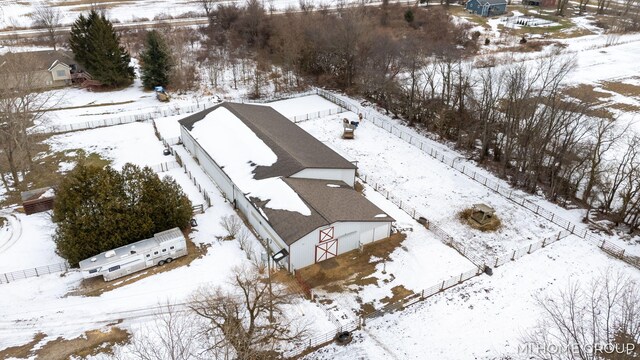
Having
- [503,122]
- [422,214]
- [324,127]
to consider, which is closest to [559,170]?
[503,122]

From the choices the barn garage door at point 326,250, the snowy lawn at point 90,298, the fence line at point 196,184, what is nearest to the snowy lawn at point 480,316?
the snowy lawn at point 90,298

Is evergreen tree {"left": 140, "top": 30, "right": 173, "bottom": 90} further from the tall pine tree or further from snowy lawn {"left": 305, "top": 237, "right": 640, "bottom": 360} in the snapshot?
snowy lawn {"left": 305, "top": 237, "right": 640, "bottom": 360}

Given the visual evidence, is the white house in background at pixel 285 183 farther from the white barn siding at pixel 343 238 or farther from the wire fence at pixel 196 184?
the wire fence at pixel 196 184

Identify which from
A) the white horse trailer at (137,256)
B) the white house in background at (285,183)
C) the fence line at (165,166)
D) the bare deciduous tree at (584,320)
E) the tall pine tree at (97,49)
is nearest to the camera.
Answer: the bare deciduous tree at (584,320)

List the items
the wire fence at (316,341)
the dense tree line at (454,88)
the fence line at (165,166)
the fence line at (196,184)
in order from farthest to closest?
the fence line at (165,166) < the dense tree line at (454,88) < the fence line at (196,184) < the wire fence at (316,341)

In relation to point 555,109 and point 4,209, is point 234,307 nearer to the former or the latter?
point 4,209
